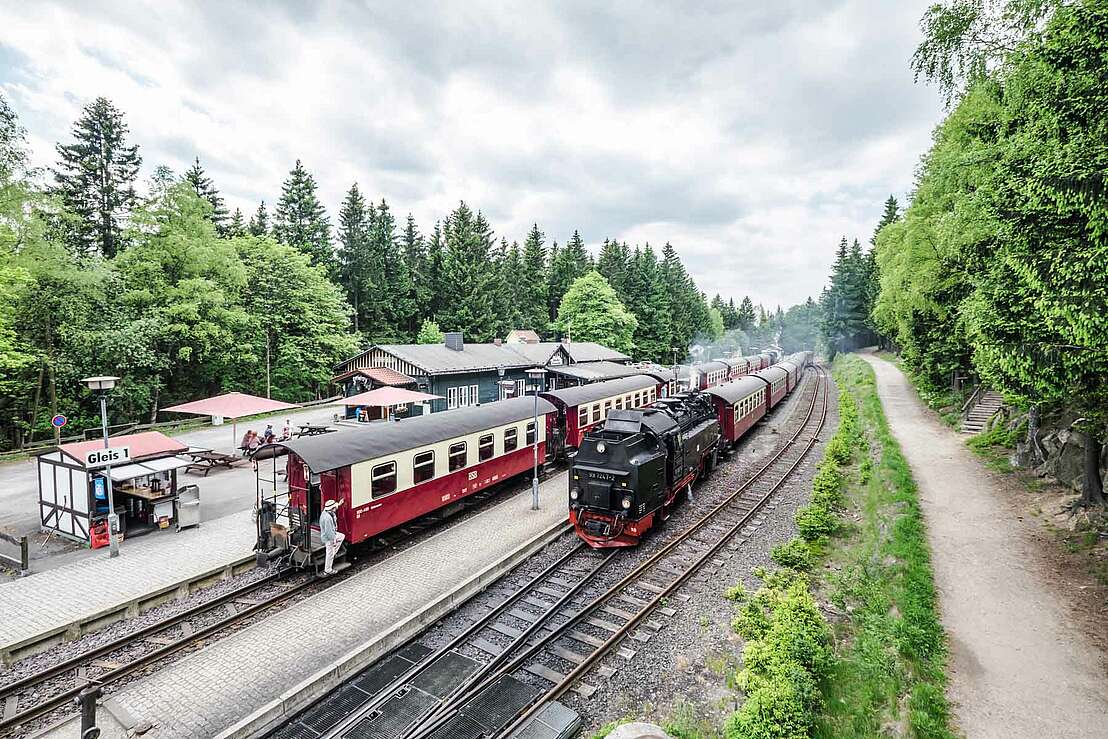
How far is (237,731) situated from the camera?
661 centimetres

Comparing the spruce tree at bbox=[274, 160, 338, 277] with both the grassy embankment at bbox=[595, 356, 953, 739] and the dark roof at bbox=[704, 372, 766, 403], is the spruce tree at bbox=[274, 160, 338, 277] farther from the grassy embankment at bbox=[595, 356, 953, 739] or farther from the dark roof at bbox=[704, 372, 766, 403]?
the grassy embankment at bbox=[595, 356, 953, 739]

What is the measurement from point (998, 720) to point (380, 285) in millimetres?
47796

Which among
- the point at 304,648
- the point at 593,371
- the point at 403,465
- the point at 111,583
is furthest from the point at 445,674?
the point at 593,371

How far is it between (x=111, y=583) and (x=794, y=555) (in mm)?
14906

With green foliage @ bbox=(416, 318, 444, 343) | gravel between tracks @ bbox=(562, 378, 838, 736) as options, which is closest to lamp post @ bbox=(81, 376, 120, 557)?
gravel between tracks @ bbox=(562, 378, 838, 736)

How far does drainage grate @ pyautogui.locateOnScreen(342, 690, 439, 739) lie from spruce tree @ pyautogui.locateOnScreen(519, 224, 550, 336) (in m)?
55.1

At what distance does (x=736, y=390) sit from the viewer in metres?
23.3

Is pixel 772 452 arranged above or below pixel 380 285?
below

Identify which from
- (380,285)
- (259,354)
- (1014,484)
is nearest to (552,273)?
(380,285)

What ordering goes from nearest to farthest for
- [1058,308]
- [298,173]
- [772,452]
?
[1058,308] < [772,452] < [298,173]

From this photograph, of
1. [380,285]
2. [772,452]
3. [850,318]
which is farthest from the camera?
[850,318]

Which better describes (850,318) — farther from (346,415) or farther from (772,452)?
(346,415)

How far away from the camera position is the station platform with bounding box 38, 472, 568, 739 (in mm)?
7059

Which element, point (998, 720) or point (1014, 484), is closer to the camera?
point (998, 720)
